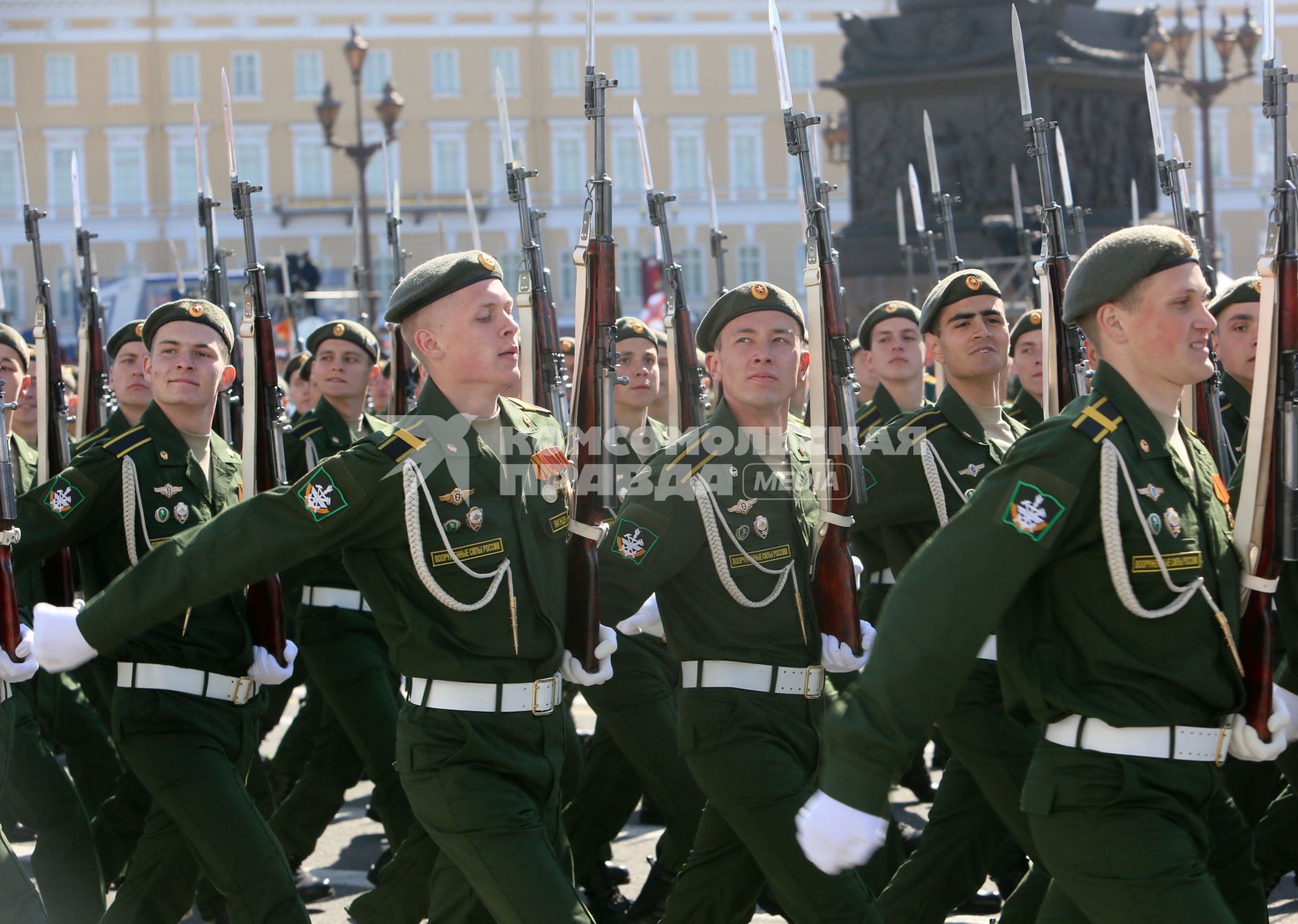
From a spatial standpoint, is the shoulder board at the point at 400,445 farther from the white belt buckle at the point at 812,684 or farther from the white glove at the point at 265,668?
the white belt buckle at the point at 812,684

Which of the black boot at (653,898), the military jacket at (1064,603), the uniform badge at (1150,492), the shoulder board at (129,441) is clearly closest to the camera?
the military jacket at (1064,603)

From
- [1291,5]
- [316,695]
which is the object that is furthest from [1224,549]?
[1291,5]

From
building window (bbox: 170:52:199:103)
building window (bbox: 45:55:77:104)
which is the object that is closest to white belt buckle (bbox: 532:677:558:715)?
building window (bbox: 170:52:199:103)

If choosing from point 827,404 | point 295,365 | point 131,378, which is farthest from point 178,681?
point 295,365

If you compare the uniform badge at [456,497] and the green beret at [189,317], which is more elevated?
the green beret at [189,317]

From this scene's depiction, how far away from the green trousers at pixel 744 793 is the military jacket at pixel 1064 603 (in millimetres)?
934

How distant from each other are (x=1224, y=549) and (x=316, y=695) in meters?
4.18

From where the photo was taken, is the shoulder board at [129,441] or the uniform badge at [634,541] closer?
the uniform badge at [634,541]

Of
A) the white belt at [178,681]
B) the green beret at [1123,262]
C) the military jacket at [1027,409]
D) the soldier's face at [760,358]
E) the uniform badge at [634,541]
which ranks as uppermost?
the green beret at [1123,262]

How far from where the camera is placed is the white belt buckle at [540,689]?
13.2 ft

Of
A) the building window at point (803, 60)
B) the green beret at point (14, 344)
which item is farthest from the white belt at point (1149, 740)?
the building window at point (803, 60)

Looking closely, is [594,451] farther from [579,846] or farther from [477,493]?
Result: [579,846]

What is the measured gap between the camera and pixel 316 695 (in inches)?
270

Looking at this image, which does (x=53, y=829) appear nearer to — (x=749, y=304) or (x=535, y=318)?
(x=749, y=304)
